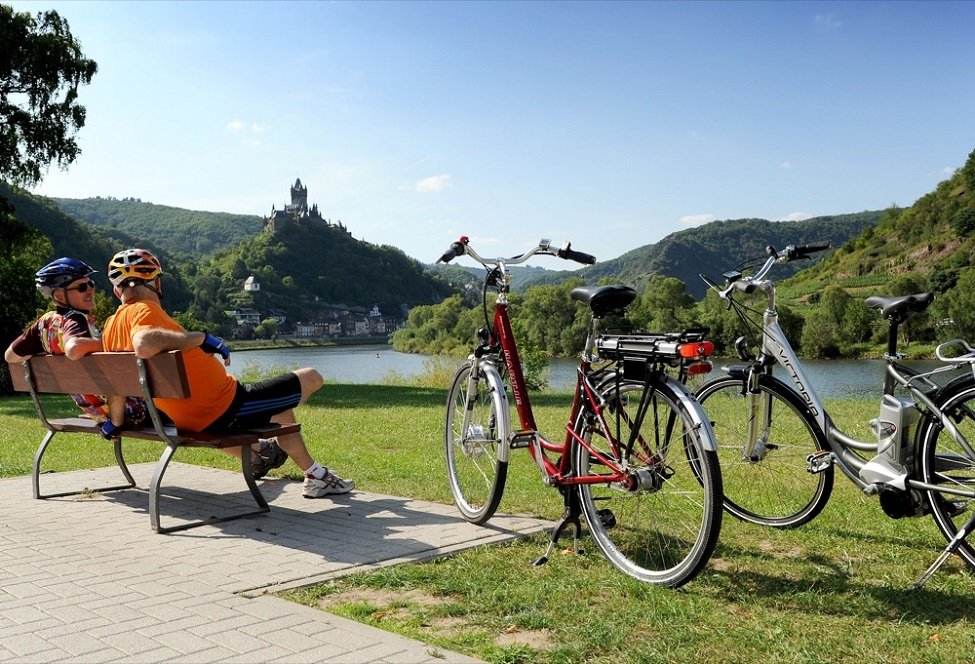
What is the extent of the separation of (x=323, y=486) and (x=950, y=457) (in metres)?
3.57

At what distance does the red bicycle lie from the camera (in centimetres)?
355

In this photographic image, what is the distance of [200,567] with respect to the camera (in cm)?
408

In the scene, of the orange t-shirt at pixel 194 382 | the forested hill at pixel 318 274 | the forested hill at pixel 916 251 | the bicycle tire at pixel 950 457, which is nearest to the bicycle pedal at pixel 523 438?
the orange t-shirt at pixel 194 382

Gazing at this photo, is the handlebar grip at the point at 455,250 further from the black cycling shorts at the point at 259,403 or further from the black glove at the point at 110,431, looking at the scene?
the black glove at the point at 110,431

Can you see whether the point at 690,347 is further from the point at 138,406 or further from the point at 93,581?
the point at 138,406

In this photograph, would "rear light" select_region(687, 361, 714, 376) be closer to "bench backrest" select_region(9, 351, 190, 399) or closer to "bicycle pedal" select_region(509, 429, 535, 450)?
"bicycle pedal" select_region(509, 429, 535, 450)

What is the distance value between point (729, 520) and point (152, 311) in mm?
3390

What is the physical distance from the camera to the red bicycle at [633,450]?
11.6 ft

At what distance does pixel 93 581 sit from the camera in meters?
3.83

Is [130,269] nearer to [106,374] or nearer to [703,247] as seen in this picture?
[106,374]

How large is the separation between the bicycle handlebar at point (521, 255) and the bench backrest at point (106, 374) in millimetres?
1544

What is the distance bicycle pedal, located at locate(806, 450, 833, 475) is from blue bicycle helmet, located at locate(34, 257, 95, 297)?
4381 millimetres

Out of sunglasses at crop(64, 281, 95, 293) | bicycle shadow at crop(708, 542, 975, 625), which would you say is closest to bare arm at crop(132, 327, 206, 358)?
sunglasses at crop(64, 281, 95, 293)

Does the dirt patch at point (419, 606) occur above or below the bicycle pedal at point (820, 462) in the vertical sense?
below
